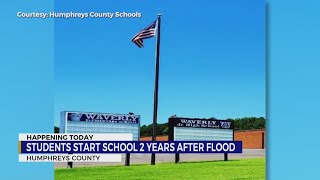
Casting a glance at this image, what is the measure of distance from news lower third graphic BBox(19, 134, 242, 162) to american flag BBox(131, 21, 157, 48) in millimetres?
1315

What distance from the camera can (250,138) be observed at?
9.41 metres

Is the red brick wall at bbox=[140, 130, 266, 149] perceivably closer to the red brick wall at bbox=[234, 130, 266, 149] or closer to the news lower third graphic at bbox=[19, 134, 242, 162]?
the red brick wall at bbox=[234, 130, 266, 149]

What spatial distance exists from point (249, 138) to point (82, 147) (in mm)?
2432

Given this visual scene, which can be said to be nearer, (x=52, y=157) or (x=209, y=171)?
(x=52, y=157)

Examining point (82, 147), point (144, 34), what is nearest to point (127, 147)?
point (82, 147)

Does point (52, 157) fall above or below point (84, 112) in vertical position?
below

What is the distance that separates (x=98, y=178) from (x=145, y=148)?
0.83 metres

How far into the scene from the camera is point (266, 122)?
8.88 m

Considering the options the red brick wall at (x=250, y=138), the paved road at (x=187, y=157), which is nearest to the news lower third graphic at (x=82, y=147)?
the paved road at (x=187, y=157)

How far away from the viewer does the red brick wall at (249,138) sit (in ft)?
29.7

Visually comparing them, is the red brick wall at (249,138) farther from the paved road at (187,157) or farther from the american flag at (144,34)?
the american flag at (144,34)

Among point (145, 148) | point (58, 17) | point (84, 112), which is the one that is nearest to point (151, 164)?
point (145, 148)

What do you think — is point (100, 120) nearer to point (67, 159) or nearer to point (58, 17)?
point (67, 159)

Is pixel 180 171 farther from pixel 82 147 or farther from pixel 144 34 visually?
pixel 144 34
